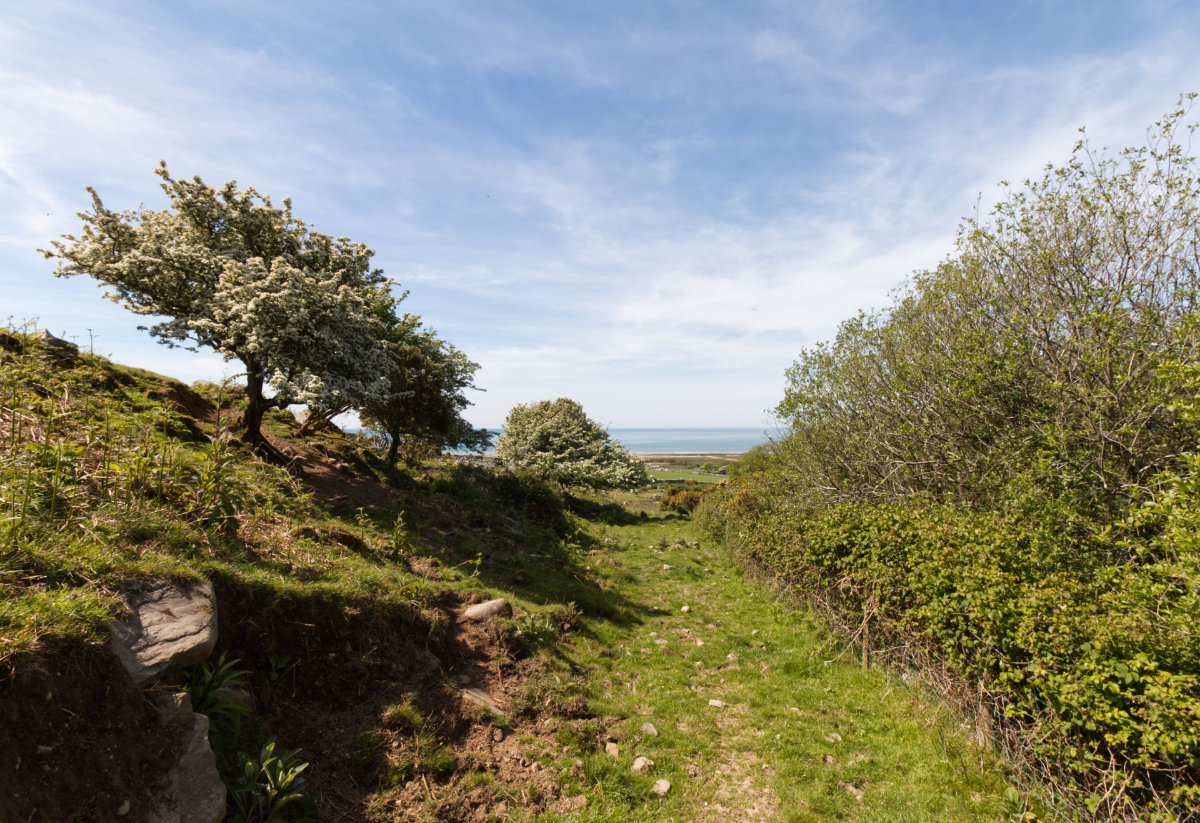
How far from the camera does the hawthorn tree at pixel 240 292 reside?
1284 centimetres

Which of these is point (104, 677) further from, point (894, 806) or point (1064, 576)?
point (1064, 576)

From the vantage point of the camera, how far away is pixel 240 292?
1260cm

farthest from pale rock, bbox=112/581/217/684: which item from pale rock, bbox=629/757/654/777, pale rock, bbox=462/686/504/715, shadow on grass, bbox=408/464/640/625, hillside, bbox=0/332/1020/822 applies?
shadow on grass, bbox=408/464/640/625

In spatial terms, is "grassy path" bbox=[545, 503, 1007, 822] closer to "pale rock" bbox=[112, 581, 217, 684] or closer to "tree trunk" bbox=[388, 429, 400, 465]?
"pale rock" bbox=[112, 581, 217, 684]

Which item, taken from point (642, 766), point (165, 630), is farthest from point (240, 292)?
point (642, 766)

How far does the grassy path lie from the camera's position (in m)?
5.59

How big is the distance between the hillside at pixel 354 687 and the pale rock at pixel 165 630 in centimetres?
12

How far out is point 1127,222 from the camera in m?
9.41

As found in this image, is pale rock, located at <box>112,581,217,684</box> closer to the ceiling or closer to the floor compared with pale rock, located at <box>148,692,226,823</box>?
closer to the ceiling

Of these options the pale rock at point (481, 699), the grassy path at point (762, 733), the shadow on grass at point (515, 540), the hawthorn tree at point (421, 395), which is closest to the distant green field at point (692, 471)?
the shadow on grass at point (515, 540)

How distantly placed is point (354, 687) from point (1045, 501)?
11.7 meters

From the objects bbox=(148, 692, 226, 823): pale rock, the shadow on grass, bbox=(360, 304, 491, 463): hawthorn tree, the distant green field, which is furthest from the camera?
the distant green field

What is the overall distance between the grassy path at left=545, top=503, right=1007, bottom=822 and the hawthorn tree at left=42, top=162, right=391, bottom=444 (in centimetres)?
1077

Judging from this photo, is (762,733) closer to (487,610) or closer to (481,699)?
(481,699)
